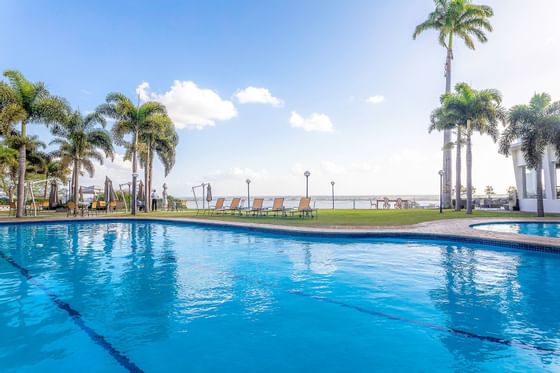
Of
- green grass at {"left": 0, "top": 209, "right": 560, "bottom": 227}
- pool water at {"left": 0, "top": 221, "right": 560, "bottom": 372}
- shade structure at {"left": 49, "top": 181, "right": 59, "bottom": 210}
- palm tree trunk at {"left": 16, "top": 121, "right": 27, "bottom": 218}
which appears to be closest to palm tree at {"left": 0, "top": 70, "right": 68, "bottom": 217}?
palm tree trunk at {"left": 16, "top": 121, "right": 27, "bottom": 218}

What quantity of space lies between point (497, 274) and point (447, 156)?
18735mm

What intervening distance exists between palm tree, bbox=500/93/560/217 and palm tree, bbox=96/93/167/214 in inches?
825

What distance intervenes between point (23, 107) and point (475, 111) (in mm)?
25137

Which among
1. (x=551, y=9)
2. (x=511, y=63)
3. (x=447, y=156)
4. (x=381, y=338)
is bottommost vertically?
(x=381, y=338)

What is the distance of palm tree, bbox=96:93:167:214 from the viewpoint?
20.0 metres

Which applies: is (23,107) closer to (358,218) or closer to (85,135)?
(85,135)

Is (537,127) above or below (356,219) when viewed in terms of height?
above

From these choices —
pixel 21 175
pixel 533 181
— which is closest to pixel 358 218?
pixel 533 181

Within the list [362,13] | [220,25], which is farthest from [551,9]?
[220,25]

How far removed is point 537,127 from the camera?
1531cm

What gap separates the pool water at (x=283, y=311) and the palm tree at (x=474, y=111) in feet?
44.1

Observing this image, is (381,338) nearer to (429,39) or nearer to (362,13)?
(362,13)

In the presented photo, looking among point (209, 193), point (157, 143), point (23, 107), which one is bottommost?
point (209, 193)

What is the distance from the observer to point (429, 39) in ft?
77.6
